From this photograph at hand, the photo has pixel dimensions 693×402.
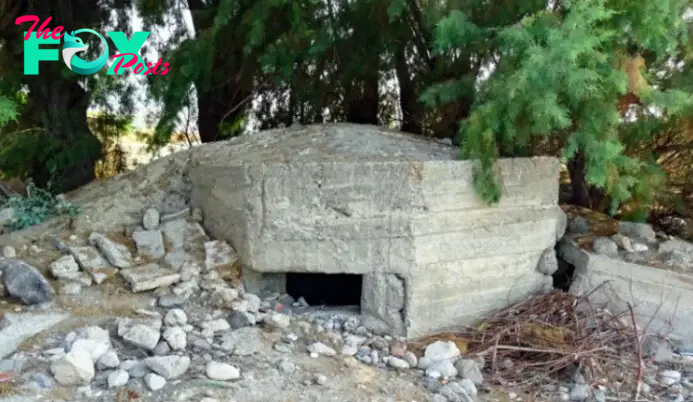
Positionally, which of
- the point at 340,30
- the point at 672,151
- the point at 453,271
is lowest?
the point at 453,271

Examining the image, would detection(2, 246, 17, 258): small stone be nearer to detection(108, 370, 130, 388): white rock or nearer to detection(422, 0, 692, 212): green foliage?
detection(108, 370, 130, 388): white rock

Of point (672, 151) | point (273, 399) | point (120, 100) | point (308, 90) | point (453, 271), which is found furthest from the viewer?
point (120, 100)

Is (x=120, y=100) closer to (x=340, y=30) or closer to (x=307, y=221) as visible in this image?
(x=340, y=30)

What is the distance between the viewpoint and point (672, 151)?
5023 millimetres

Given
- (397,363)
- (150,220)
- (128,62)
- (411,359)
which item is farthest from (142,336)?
(128,62)

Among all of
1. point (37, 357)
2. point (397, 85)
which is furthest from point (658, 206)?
point (37, 357)

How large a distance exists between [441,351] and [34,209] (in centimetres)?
317

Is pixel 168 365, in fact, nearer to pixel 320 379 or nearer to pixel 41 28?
pixel 320 379

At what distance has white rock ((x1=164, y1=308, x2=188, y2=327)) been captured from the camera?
3.48 m

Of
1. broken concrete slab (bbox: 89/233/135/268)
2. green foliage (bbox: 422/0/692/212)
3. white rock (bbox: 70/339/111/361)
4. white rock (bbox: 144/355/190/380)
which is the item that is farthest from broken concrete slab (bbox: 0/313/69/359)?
green foliage (bbox: 422/0/692/212)

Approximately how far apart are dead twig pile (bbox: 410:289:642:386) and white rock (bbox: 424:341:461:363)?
0.44 feet

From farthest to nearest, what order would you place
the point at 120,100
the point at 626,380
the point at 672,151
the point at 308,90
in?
the point at 120,100 < the point at 308,90 < the point at 672,151 < the point at 626,380

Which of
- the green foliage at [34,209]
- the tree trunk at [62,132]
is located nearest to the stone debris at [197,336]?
the green foliage at [34,209]

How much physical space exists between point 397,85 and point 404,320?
2.75m
